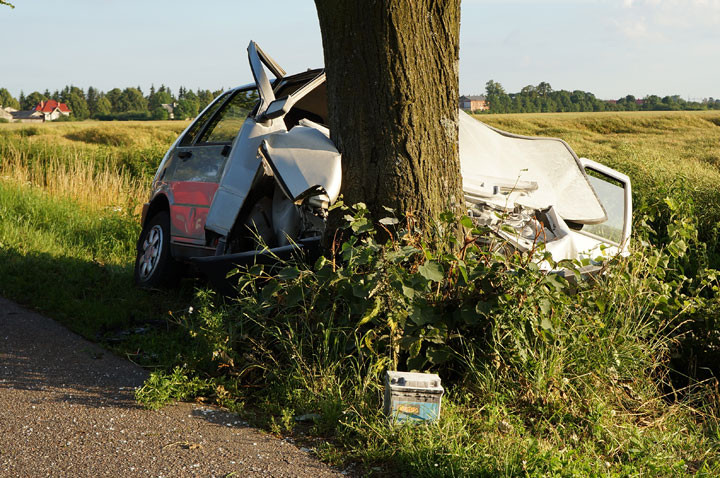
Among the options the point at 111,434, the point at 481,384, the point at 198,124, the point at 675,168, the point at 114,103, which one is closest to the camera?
the point at 111,434

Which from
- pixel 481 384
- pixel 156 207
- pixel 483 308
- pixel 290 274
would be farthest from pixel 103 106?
pixel 481 384

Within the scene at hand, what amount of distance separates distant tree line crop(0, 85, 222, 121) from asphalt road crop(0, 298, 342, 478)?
54016 millimetres

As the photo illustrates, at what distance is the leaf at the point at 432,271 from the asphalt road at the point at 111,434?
47.8 inches

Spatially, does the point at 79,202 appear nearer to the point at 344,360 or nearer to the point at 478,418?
the point at 344,360

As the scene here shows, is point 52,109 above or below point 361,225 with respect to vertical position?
above

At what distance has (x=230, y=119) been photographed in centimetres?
727

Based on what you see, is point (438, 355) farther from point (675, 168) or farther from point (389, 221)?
point (675, 168)

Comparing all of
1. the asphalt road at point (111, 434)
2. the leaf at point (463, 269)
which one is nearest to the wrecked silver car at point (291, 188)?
the leaf at point (463, 269)

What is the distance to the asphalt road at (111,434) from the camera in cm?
344

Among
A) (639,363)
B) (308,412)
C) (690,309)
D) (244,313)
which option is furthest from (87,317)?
(690,309)

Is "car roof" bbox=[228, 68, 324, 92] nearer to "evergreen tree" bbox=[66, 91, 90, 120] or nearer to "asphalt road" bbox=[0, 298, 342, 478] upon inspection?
"asphalt road" bbox=[0, 298, 342, 478]

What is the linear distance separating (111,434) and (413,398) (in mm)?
1655

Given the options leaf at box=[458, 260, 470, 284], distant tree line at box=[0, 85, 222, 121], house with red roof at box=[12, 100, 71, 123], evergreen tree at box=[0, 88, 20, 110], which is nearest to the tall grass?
leaf at box=[458, 260, 470, 284]

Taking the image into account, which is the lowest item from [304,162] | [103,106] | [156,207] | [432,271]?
[156,207]
